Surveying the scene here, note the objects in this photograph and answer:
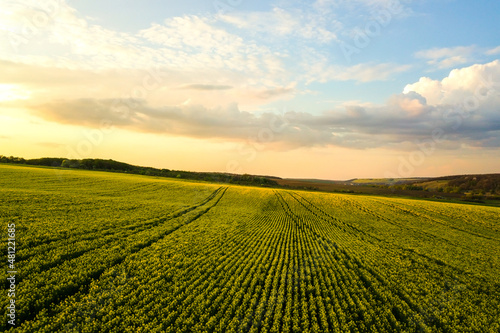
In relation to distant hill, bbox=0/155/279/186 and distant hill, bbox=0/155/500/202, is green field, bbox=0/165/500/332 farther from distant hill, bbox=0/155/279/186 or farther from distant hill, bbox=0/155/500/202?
distant hill, bbox=0/155/279/186

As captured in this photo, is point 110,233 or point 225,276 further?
point 110,233

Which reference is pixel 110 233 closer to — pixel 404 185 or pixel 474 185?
pixel 404 185

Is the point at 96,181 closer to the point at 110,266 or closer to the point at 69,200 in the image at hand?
the point at 69,200

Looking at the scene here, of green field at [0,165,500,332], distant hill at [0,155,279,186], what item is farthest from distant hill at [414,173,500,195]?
green field at [0,165,500,332]

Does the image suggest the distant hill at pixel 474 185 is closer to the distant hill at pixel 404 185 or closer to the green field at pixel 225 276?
the distant hill at pixel 404 185

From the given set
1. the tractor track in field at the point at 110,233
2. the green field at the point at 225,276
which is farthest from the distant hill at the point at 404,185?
the tractor track in field at the point at 110,233

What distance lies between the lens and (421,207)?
56.8m

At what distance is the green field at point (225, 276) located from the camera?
11039mm

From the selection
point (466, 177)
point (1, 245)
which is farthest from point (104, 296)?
point (466, 177)

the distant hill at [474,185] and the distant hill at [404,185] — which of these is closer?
the distant hill at [404,185]

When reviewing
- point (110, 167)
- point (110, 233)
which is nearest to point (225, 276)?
point (110, 233)

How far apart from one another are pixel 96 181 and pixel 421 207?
260 ft

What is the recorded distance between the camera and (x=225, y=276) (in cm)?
1564

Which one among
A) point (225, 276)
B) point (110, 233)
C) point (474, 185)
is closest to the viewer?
point (225, 276)
